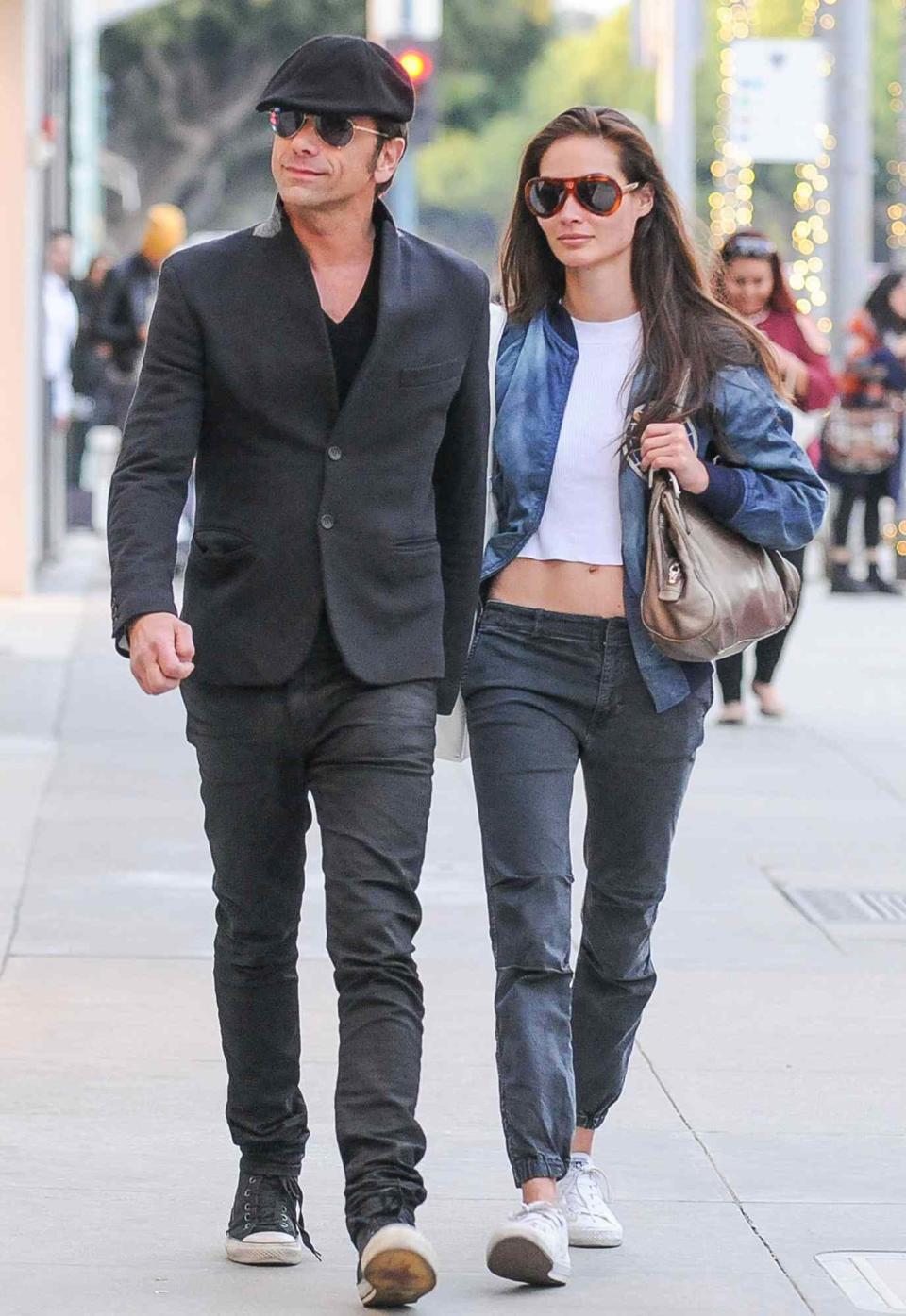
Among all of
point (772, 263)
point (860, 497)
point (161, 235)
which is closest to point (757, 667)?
point (772, 263)

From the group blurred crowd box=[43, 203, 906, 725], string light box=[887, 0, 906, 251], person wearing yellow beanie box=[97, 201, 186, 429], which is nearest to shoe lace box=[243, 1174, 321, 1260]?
blurred crowd box=[43, 203, 906, 725]

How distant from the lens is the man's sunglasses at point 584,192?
458 centimetres

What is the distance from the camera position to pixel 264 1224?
443 cm

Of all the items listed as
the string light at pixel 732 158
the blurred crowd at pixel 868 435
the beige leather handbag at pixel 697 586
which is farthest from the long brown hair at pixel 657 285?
the string light at pixel 732 158

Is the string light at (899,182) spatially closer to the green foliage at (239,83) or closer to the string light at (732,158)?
the string light at (732,158)

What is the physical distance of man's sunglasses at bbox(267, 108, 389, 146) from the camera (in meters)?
4.15

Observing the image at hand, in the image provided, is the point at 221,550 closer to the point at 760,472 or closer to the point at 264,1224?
the point at 760,472

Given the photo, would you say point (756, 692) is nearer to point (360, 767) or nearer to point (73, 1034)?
point (73, 1034)

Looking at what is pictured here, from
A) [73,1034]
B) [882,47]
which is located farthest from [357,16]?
[73,1034]

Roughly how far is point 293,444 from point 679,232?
2.86 ft

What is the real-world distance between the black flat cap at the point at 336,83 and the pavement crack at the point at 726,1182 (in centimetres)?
187

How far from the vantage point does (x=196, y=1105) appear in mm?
5414

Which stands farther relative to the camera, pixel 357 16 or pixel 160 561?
pixel 357 16

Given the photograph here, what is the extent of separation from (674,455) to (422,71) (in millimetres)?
13267
